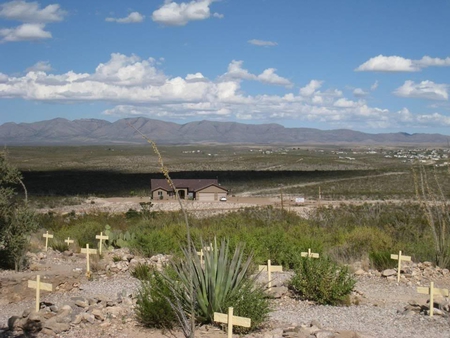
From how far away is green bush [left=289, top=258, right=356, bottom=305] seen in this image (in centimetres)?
1184

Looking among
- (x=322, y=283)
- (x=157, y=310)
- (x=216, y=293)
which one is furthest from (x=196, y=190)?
(x=216, y=293)

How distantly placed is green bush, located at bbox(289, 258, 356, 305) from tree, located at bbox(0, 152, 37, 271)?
7.07 m

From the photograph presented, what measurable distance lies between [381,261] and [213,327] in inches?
304

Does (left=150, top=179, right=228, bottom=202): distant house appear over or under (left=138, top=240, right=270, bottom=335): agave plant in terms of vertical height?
under

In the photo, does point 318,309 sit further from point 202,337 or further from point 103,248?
point 103,248

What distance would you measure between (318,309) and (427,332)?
2294 mm

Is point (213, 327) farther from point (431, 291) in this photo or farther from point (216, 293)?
point (431, 291)

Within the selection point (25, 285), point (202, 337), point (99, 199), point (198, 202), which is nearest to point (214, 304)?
point (202, 337)

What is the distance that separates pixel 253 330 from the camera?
947cm

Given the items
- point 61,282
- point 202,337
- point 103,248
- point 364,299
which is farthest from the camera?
point 103,248

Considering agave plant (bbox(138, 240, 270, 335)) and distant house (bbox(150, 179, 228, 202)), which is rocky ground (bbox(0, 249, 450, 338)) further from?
distant house (bbox(150, 179, 228, 202))

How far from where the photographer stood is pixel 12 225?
15.5 m

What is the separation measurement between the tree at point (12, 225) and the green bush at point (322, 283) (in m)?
7.07

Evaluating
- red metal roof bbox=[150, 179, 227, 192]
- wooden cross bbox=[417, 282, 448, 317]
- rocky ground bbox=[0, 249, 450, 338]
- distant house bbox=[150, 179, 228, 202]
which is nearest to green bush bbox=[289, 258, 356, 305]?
rocky ground bbox=[0, 249, 450, 338]
